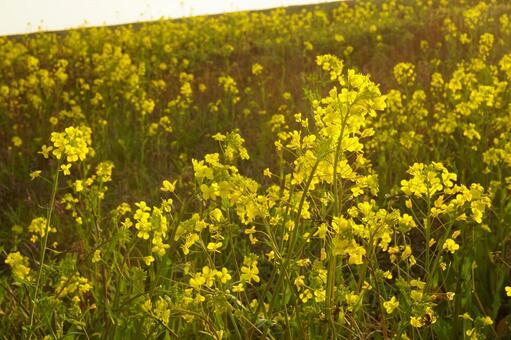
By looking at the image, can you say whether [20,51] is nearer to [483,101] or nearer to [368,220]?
[483,101]

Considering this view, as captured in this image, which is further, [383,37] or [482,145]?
[383,37]

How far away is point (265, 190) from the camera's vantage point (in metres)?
3.33

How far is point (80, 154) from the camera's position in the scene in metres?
2.10

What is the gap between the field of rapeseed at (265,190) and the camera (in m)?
1.87

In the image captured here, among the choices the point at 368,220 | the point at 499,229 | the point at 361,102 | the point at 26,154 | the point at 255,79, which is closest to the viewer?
the point at 361,102

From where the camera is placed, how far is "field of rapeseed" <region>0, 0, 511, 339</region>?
1873 mm

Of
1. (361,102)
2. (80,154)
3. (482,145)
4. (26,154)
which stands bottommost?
(26,154)

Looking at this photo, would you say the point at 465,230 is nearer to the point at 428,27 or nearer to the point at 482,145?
the point at 482,145

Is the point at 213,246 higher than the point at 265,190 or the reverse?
higher

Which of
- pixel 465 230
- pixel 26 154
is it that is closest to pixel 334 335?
pixel 465 230

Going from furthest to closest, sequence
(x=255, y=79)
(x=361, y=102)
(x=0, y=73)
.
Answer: (x=0, y=73) → (x=255, y=79) → (x=361, y=102)

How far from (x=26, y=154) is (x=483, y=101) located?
4.47 metres

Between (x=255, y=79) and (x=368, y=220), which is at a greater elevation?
(x=368, y=220)

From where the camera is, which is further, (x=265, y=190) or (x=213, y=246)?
(x=265, y=190)
